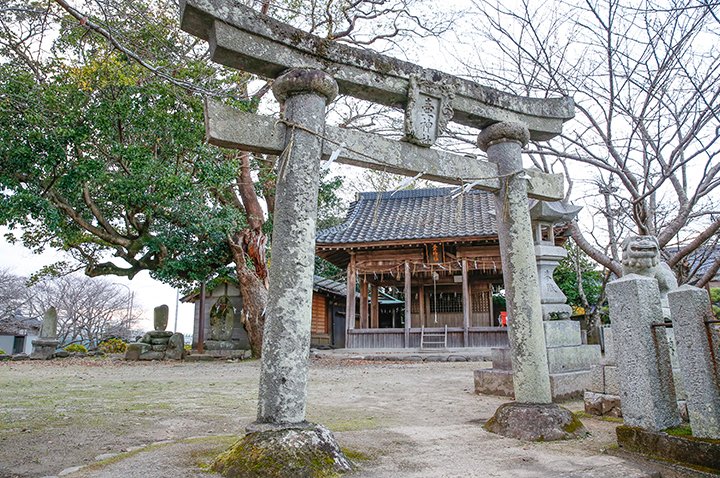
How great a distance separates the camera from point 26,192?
10.4 m

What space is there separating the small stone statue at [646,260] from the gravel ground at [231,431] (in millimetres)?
1589

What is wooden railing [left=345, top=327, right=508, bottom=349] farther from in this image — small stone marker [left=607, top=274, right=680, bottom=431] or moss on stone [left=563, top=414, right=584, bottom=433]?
small stone marker [left=607, top=274, right=680, bottom=431]

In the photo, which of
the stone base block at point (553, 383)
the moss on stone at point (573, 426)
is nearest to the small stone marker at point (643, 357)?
the moss on stone at point (573, 426)

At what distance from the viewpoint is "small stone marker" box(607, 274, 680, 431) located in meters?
3.42

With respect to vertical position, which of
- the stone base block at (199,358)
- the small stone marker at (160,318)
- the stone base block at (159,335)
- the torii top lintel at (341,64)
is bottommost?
the stone base block at (199,358)

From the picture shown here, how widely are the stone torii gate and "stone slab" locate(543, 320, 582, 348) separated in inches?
98.4

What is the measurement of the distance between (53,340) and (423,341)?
14443mm

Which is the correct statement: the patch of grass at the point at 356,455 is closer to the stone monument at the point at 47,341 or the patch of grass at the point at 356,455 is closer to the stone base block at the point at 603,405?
the stone base block at the point at 603,405

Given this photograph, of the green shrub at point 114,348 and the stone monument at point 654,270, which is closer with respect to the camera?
the stone monument at point 654,270

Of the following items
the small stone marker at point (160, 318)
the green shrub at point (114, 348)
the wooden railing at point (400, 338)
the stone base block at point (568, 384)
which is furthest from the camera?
the green shrub at point (114, 348)

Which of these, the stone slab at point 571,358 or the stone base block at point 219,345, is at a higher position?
the stone slab at point 571,358

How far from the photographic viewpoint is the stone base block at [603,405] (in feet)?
16.5

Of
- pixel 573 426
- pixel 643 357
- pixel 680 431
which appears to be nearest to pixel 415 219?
pixel 573 426

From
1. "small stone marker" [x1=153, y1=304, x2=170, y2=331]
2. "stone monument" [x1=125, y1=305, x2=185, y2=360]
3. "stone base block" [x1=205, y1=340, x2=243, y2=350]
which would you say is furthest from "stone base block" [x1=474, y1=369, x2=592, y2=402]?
"small stone marker" [x1=153, y1=304, x2=170, y2=331]
